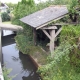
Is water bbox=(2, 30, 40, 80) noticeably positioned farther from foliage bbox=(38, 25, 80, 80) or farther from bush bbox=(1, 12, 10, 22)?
bush bbox=(1, 12, 10, 22)

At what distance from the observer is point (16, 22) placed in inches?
866

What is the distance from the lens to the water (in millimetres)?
12148

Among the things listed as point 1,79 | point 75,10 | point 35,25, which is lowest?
point 1,79

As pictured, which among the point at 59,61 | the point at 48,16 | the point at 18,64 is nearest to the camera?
the point at 59,61

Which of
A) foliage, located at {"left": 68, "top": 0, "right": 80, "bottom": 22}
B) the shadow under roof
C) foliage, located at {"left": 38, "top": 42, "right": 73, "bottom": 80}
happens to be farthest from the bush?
foliage, located at {"left": 38, "top": 42, "right": 73, "bottom": 80}

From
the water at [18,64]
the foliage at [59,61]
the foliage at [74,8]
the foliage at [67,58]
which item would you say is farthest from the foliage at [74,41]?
the water at [18,64]

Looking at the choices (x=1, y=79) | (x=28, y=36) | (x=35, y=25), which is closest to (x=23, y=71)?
(x=35, y=25)

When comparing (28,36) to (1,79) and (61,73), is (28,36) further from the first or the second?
(1,79)

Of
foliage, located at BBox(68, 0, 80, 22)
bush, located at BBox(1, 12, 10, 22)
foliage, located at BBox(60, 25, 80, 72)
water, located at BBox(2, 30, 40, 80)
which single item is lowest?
water, located at BBox(2, 30, 40, 80)

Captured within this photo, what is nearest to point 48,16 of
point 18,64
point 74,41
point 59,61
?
point 18,64

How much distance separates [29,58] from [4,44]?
5294mm

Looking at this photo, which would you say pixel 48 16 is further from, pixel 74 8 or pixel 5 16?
pixel 5 16

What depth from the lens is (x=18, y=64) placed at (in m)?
14.1

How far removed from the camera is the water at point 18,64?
12.1 m
